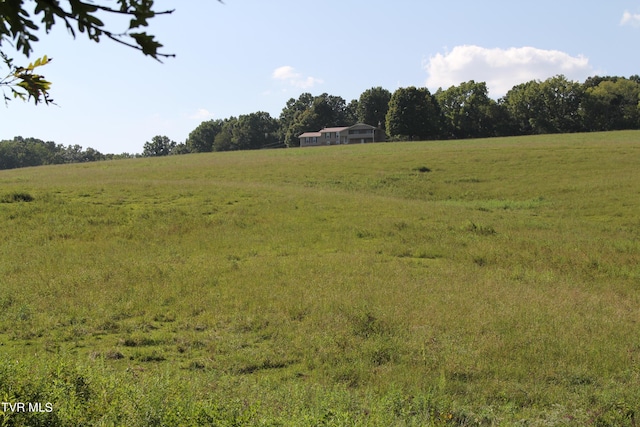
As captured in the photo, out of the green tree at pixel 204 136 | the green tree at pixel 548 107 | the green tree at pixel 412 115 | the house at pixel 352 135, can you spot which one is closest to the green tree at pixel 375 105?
the house at pixel 352 135

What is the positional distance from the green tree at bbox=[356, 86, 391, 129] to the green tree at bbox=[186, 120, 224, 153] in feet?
149

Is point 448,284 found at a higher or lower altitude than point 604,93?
lower

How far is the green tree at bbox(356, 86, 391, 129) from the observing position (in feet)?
433

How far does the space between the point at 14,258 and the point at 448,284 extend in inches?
441

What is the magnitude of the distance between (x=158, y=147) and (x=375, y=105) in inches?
2875

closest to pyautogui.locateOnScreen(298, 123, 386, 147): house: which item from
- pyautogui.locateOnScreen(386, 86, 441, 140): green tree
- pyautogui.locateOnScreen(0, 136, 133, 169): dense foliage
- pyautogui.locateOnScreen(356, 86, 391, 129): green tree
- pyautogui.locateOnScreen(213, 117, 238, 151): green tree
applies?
pyautogui.locateOnScreen(356, 86, 391, 129): green tree

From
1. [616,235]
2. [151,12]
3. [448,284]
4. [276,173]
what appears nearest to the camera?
[151,12]

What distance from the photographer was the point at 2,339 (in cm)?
842

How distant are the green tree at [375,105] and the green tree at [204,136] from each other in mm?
45304

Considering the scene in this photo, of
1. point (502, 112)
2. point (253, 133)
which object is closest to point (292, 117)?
point (253, 133)

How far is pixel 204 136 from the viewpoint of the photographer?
155250mm

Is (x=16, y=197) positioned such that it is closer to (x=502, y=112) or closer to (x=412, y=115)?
(x=412, y=115)

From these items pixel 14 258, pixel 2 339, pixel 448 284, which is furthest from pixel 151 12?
pixel 14 258

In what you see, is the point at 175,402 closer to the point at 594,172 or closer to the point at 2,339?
the point at 2,339
